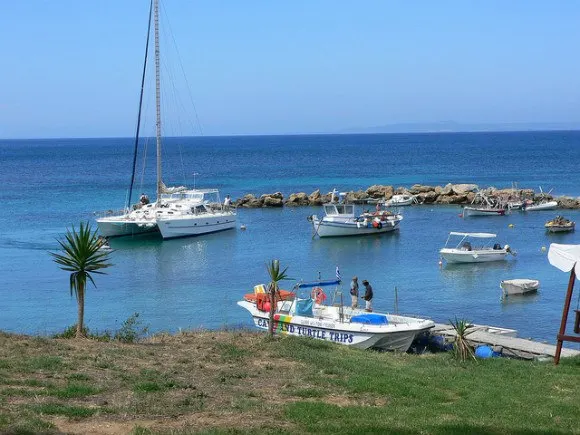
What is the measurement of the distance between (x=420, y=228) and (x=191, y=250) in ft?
55.8

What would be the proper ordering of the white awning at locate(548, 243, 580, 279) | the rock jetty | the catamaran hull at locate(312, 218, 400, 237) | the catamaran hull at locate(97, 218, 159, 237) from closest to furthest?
1. the white awning at locate(548, 243, 580, 279)
2. the catamaran hull at locate(312, 218, 400, 237)
3. the catamaran hull at locate(97, 218, 159, 237)
4. the rock jetty

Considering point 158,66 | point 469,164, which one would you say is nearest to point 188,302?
point 158,66

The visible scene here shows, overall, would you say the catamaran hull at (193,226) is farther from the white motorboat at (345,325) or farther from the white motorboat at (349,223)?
the white motorboat at (345,325)

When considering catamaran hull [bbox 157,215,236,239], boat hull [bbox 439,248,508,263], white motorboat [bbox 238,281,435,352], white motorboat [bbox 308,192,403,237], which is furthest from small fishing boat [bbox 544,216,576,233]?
white motorboat [bbox 238,281,435,352]

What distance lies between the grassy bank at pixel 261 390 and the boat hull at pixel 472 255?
23.6 meters

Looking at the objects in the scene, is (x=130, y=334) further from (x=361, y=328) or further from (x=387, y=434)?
(x=387, y=434)

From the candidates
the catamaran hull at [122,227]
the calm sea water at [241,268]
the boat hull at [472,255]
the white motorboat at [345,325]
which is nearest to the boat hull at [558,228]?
the calm sea water at [241,268]

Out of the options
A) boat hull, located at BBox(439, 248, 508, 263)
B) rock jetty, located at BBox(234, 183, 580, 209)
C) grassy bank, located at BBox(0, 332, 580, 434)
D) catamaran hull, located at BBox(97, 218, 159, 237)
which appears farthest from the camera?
rock jetty, located at BBox(234, 183, 580, 209)

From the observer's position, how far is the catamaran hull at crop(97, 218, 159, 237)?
5433 centimetres

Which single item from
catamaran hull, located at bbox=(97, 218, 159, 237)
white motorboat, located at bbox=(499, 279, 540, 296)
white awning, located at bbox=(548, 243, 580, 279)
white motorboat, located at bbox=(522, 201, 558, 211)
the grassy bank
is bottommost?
catamaran hull, located at bbox=(97, 218, 159, 237)

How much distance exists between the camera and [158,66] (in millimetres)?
54875

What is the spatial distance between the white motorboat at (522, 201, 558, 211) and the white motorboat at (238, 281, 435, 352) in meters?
45.2

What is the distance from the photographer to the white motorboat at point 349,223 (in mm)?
54031

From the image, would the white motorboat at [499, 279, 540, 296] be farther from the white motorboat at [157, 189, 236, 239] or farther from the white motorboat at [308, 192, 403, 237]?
the white motorboat at [157, 189, 236, 239]
